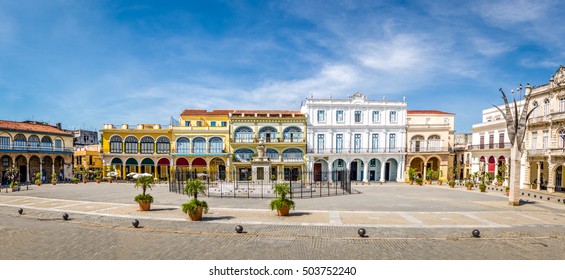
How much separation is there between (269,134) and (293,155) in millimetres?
5199

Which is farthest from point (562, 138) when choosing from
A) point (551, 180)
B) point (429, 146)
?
point (429, 146)

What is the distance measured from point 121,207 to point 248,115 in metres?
28.5

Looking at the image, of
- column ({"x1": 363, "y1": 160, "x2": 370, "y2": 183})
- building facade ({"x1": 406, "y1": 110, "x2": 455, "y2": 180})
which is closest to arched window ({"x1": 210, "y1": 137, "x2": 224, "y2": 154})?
column ({"x1": 363, "y1": 160, "x2": 370, "y2": 183})

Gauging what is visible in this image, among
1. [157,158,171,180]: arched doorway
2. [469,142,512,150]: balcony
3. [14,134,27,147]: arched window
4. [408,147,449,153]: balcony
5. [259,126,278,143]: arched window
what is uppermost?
[259,126,278,143]: arched window

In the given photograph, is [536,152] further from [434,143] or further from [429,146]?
[429,146]

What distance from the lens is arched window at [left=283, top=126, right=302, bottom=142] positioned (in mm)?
45812

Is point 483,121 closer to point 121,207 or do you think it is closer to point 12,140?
point 121,207

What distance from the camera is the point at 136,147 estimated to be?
4644 cm

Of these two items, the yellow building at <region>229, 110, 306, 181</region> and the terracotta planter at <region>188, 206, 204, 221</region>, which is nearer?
the terracotta planter at <region>188, 206, 204, 221</region>

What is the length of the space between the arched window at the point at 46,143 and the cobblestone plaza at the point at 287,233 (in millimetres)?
31130

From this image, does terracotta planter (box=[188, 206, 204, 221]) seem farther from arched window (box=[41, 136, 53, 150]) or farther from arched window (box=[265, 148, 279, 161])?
arched window (box=[41, 136, 53, 150])

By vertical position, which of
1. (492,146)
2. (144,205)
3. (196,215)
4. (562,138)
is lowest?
(144,205)

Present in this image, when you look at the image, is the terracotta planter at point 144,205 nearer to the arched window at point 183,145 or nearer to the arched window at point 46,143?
the arched window at point 183,145

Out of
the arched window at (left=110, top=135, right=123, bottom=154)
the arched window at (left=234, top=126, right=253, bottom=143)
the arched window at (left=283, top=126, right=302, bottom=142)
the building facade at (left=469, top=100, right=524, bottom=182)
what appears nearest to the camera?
the building facade at (left=469, top=100, right=524, bottom=182)
